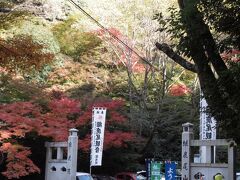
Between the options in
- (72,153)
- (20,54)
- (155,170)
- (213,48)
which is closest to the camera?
(213,48)

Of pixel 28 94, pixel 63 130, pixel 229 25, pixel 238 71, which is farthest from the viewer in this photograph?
pixel 28 94

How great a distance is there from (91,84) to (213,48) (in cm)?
1661

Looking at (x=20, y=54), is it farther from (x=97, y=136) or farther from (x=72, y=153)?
(x=97, y=136)

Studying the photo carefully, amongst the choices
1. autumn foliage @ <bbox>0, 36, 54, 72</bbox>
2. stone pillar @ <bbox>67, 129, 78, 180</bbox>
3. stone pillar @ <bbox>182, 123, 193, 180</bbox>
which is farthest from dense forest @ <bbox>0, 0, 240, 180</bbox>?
stone pillar @ <bbox>182, 123, 193, 180</bbox>

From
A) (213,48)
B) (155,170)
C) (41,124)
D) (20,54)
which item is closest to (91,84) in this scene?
(41,124)

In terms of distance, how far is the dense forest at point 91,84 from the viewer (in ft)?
51.4

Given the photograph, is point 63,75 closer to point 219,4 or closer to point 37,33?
point 37,33

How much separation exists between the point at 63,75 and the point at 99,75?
192 centimetres

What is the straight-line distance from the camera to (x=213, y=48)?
759cm

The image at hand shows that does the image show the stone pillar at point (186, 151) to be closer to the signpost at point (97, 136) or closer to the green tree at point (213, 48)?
the signpost at point (97, 136)

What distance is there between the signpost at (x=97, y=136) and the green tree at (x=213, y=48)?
8892 mm

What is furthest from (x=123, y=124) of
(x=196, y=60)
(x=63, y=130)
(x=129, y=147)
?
(x=196, y=60)

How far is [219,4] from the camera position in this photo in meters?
7.23

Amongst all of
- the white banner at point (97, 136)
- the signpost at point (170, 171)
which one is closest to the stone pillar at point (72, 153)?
the white banner at point (97, 136)
